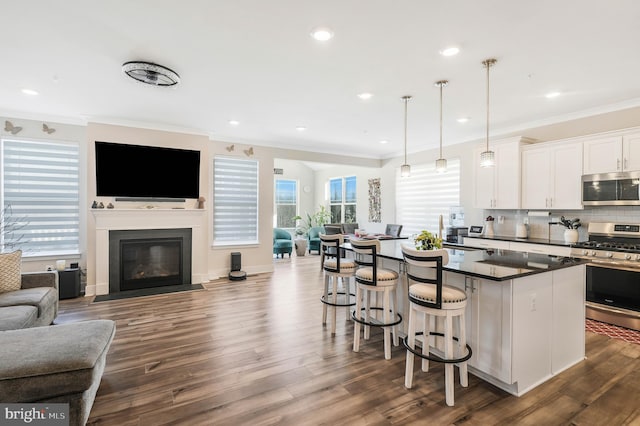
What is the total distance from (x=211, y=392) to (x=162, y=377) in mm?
527

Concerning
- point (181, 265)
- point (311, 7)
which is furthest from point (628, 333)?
point (181, 265)

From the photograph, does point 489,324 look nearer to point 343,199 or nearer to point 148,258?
point 148,258

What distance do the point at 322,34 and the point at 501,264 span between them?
242 centimetres

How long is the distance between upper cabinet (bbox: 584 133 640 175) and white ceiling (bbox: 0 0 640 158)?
49cm

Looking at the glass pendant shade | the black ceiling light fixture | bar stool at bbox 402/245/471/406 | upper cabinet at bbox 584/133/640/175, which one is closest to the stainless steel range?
upper cabinet at bbox 584/133/640/175

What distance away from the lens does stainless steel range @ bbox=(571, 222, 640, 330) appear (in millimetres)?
3604

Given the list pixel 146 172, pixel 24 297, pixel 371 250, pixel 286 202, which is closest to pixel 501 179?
pixel 371 250

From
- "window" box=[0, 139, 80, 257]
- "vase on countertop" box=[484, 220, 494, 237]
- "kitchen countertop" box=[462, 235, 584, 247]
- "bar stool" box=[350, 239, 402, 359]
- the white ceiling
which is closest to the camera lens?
the white ceiling

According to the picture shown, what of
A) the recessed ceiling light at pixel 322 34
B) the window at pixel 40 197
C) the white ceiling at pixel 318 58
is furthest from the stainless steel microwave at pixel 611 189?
the window at pixel 40 197

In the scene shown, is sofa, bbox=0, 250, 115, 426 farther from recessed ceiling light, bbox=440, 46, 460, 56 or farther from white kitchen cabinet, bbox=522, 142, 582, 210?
white kitchen cabinet, bbox=522, 142, 582, 210

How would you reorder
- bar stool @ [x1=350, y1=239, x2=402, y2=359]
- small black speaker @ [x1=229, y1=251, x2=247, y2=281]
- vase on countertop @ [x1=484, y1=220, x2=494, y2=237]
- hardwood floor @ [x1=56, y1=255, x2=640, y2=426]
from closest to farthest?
hardwood floor @ [x1=56, y1=255, x2=640, y2=426], bar stool @ [x1=350, y1=239, x2=402, y2=359], vase on countertop @ [x1=484, y1=220, x2=494, y2=237], small black speaker @ [x1=229, y1=251, x2=247, y2=281]

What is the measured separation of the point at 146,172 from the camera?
5289 millimetres

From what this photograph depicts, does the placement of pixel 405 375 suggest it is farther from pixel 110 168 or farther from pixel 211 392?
pixel 110 168

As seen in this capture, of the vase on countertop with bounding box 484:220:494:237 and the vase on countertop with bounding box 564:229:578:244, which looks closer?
the vase on countertop with bounding box 564:229:578:244
